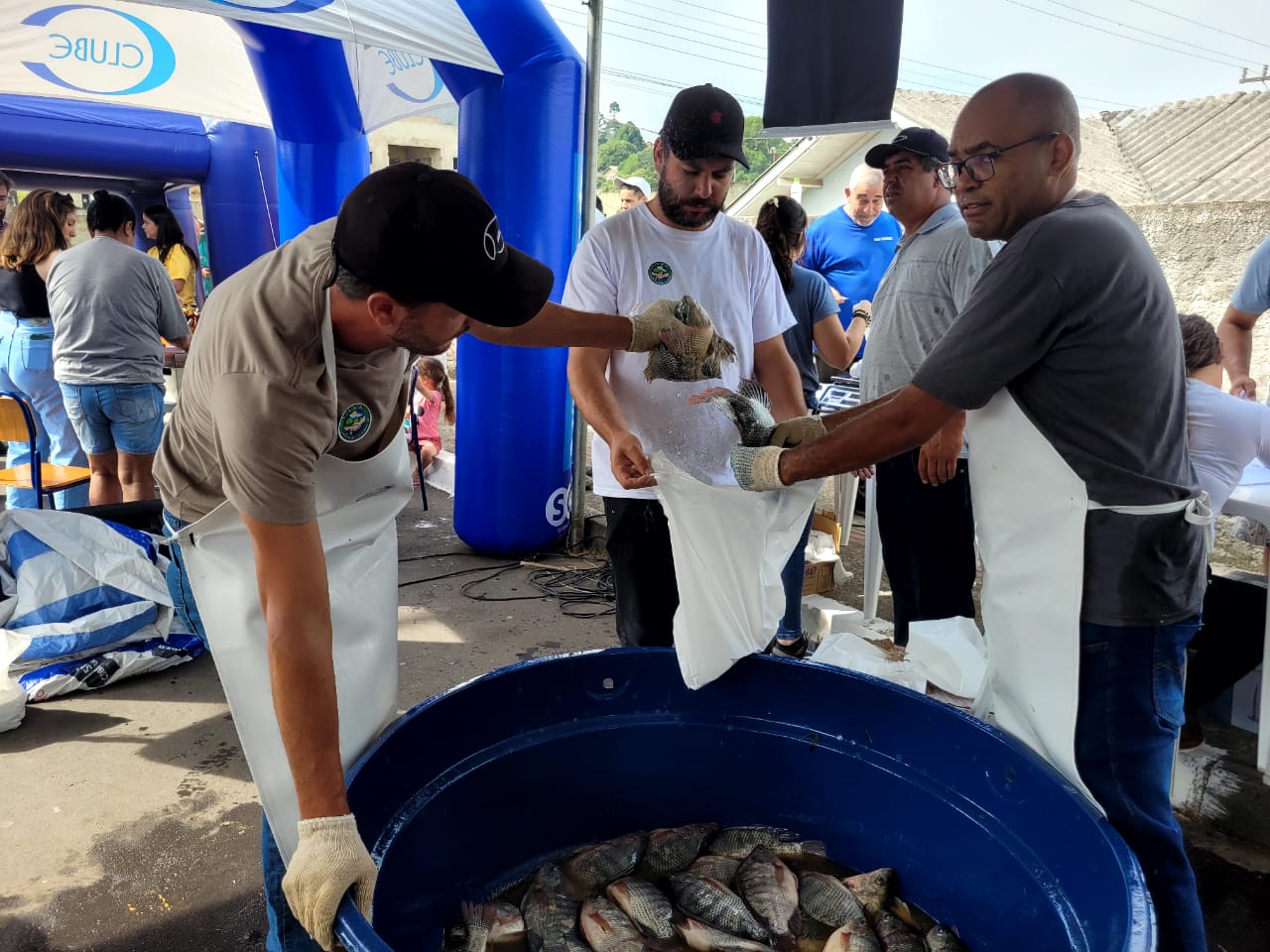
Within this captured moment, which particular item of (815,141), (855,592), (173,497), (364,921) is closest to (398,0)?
(173,497)

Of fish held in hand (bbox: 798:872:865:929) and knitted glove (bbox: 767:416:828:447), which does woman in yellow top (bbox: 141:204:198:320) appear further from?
fish held in hand (bbox: 798:872:865:929)

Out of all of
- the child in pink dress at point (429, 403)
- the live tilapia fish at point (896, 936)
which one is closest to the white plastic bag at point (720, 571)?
the live tilapia fish at point (896, 936)

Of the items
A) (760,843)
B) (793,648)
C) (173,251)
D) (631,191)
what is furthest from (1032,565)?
(173,251)

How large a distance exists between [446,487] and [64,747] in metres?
3.48

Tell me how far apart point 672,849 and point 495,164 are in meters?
3.51

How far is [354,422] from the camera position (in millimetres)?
1542

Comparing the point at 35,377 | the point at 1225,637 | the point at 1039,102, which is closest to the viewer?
the point at 1039,102

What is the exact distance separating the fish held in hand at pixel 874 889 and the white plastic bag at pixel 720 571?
0.51 m

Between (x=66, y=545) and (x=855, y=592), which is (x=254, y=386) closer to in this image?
(x=66, y=545)

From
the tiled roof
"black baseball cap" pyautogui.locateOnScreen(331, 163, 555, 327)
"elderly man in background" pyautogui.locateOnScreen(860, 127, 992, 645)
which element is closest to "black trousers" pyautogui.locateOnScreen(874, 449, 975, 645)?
"elderly man in background" pyautogui.locateOnScreen(860, 127, 992, 645)

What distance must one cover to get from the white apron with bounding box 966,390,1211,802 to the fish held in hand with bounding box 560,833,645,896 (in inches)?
32.7

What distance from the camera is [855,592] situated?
14.8 ft

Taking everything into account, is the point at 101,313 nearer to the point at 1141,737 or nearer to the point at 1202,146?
the point at 1141,737

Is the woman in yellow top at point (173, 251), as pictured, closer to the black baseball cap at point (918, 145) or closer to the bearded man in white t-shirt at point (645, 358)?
the bearded man in white t-shirt at point (645, 358)
